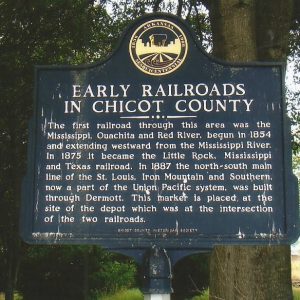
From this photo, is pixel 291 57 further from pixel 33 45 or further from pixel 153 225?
pixel 153 225

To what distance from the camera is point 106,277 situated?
58.3ft

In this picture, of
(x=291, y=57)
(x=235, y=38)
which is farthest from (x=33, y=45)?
(x=291, y=57)

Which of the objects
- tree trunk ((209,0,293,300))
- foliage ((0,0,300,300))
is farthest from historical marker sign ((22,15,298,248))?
foliage ((0,0,300,300))

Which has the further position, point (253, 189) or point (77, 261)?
point (77, 261)

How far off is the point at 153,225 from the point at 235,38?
368 cm

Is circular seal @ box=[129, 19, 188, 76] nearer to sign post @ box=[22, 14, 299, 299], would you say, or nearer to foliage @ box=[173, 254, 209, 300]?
sign post @ box=[22, 14, 299, 299]

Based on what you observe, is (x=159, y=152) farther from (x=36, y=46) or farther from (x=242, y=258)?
(x=36, y=46)

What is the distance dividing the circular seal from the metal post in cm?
160

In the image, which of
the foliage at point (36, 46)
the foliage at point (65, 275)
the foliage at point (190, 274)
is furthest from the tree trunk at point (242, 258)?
the foliage at point (65, 275)

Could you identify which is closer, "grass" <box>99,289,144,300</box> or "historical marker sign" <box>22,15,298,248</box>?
"historical marker sign" <box>22,15,298,248</box>

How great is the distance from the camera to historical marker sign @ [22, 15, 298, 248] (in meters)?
4.74

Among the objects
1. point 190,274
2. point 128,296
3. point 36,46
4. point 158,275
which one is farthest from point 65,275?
point 158,275

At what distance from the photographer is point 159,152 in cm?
493

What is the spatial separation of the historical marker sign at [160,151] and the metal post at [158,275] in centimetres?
11
